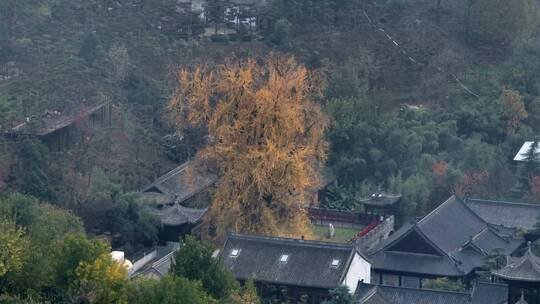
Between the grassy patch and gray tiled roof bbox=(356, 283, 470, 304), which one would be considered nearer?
gray tiled roof bbox=(356, 283, 470, 304)

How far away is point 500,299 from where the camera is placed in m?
33.0

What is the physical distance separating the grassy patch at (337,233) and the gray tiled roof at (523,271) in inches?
338

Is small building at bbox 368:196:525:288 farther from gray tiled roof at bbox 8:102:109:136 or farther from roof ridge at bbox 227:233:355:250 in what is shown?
gray tiled roof at bbox 8:102:109:136

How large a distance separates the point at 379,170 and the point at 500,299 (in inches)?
474

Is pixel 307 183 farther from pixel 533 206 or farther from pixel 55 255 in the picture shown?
pixel 55 255

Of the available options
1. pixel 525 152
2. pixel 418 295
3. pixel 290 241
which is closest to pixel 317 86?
pixel 525 152

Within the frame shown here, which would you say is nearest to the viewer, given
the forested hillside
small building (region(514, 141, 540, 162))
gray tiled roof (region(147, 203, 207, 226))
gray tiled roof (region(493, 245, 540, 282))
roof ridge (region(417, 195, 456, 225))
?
gray tiled roof (region(493, 245, 540, 282))

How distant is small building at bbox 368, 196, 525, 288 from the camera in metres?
36.2

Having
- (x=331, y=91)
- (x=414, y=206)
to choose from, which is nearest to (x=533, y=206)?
(x=414, y=206)

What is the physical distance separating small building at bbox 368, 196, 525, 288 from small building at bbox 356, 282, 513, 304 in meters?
2.66

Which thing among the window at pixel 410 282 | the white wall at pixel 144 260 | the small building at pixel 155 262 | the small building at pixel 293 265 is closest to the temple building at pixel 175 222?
the small building at pixel 155 262

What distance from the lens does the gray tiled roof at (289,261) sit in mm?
33562

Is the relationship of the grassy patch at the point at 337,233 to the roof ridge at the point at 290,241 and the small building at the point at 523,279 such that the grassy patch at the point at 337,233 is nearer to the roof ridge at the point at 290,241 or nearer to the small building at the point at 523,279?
the roof ridge at the point at 290,241

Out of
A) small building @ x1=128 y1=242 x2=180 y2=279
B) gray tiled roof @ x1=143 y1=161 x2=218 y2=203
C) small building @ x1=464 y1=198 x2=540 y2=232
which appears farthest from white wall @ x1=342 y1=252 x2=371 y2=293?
gray tiled roof @ x1=143 y1=161 x2=218 y2=203
